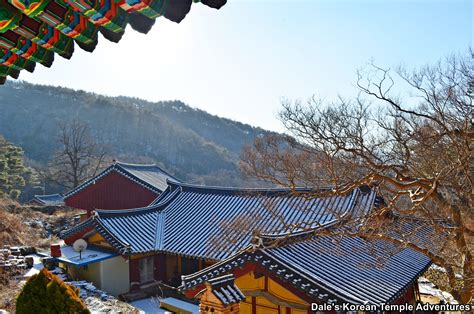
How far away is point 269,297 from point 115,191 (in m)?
15.7

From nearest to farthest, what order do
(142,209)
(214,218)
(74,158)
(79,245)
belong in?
(79,245)
(214,218)
(142,209)
(74,158)

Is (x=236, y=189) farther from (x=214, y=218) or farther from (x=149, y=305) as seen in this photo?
(x=149, y=305)

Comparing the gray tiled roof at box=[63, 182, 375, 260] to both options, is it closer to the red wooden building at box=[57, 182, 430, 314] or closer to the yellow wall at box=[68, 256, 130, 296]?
the red wooden building at box=[57, 182, 430, 314]

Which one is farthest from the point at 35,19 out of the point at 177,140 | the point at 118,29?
the point at 177,140

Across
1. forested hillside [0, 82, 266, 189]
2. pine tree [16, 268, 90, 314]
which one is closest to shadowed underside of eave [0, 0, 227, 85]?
pine tree [16, 268, 90, 314]

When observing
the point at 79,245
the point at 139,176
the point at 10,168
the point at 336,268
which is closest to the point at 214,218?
the point at 79,245

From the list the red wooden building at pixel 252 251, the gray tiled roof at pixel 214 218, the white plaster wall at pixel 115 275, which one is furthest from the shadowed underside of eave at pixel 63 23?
the white plaster wall at pixel 115 275

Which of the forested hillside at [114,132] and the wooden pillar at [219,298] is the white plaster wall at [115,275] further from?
the forested hillside at [114,132]

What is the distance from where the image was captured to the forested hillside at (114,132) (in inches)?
2704

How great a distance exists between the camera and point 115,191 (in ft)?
72.8

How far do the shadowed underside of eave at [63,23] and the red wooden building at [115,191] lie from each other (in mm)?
18957

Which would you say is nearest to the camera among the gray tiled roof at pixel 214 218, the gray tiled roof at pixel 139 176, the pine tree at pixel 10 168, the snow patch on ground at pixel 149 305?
the snow patch on ground at pixel 149 305

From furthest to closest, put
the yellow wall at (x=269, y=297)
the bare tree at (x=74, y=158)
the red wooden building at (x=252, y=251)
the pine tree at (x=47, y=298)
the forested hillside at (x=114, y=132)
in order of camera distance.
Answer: the forested hillside at (x=114, y=132), the bare tree at (x=74, y=158), the yellow wall at (x=269, y=297), the red wooden building at (x=252, y=251), the pine tree at (x=47, y=298)

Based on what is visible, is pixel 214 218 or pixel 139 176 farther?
pixel 139 176
